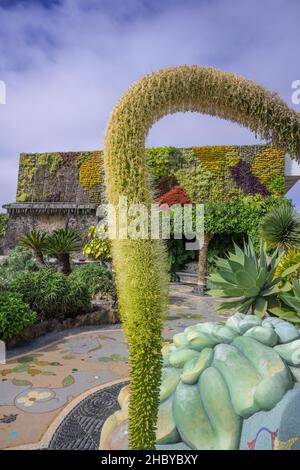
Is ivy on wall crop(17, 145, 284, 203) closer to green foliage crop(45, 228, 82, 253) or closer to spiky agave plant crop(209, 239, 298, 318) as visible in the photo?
green foliage crop(45, 228, 82, 253)

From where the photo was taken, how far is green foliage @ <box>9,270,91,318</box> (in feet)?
23.6

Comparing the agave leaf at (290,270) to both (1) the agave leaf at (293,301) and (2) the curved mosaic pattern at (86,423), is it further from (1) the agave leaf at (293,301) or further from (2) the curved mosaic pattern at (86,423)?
(2) the curved mosaic pattern at (86,423)

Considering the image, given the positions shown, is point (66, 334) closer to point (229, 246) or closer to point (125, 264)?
point (125, 264)

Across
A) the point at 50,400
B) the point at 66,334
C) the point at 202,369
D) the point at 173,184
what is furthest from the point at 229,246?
the point at 202,369

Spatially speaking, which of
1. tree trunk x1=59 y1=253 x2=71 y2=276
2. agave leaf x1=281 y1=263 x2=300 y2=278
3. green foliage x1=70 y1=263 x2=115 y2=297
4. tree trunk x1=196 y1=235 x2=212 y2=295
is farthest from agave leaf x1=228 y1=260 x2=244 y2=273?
tree trunk x1=196 y1=235 x2=212 y2=295

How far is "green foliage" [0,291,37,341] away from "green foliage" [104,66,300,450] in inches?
208

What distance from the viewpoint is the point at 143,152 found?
A: 1.06m

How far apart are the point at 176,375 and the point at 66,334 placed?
15.7ft

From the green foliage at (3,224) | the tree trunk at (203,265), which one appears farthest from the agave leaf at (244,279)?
the green foliage at (3,224)

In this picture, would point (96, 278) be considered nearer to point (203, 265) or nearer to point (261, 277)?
point (203, 265)

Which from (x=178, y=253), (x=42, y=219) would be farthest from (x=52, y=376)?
(x=42, y=219)

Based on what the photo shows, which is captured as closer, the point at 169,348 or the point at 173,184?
the point at 169,348

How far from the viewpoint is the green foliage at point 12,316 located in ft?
19.1
